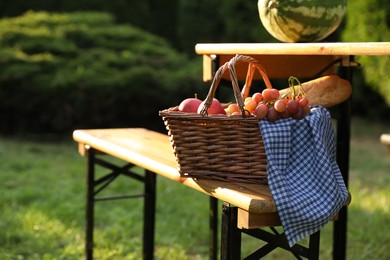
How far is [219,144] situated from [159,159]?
0.55 meters

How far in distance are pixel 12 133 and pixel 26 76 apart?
94 centimetres

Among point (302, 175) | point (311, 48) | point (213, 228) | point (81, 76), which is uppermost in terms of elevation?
point (311, 48)

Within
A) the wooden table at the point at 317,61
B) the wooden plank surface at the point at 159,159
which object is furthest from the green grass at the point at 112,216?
the wooden table at the point at 317,61

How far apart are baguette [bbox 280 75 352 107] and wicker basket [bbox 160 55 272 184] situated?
1.00ft

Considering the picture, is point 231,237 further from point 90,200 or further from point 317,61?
point 90,200

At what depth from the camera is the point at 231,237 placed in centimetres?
226

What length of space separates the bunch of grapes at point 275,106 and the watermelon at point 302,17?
45 cm

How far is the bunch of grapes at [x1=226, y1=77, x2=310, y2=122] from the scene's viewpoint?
2244 mm

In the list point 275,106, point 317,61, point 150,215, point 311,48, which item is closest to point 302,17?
point 311,48

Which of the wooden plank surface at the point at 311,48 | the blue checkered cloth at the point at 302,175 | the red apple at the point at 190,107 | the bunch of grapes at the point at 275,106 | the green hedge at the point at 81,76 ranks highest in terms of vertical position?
the wooden plank surface at the point at 311,48

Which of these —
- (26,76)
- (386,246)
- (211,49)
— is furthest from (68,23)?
(211,49)

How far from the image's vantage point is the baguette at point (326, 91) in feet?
8.31

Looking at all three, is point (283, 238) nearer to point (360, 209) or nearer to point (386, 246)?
point (386, 246)

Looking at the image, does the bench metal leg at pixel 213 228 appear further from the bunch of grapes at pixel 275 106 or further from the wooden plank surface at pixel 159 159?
the bunch of grapes at pixel 275 106
